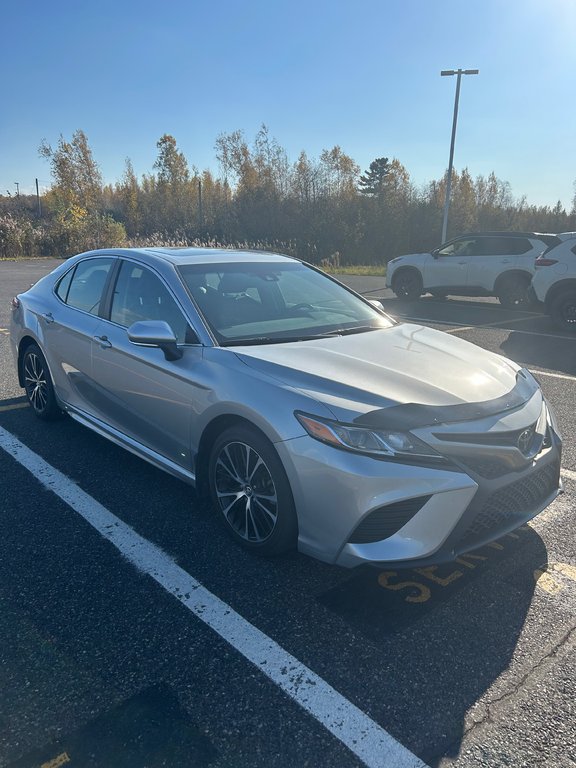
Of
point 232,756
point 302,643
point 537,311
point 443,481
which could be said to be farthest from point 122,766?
point 537,311

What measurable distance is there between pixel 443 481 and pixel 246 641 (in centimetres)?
108

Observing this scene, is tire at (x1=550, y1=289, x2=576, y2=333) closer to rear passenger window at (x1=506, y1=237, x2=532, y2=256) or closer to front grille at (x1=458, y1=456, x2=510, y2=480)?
rear passenger window at (x1=506, y1=237, x2=532, y2=256)

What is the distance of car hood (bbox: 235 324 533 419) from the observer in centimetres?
267

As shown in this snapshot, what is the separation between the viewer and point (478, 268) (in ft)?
42.8

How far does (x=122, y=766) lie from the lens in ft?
5.99

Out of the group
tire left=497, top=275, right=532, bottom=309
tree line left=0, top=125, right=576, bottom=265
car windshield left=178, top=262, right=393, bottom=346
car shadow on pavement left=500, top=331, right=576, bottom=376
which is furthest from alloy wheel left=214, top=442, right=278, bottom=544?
tree line left=0, top=125, right=576, bottom=265

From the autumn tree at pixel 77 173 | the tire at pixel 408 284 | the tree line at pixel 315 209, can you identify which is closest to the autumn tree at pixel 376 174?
the tree line at pixel 315 209

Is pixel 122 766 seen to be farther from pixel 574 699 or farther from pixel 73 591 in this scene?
pixel 574 699

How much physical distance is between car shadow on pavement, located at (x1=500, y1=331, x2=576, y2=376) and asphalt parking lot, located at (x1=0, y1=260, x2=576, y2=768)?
4.35 m

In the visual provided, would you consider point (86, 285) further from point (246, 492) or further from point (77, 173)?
point (77, 173)

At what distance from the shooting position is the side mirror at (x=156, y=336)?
318cm

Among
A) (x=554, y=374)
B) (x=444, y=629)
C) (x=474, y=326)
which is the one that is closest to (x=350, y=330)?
(x=444, y=629)

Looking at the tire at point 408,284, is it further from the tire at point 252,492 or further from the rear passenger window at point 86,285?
the tire at point 252,492

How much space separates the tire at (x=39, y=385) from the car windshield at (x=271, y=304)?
76.5 inches
